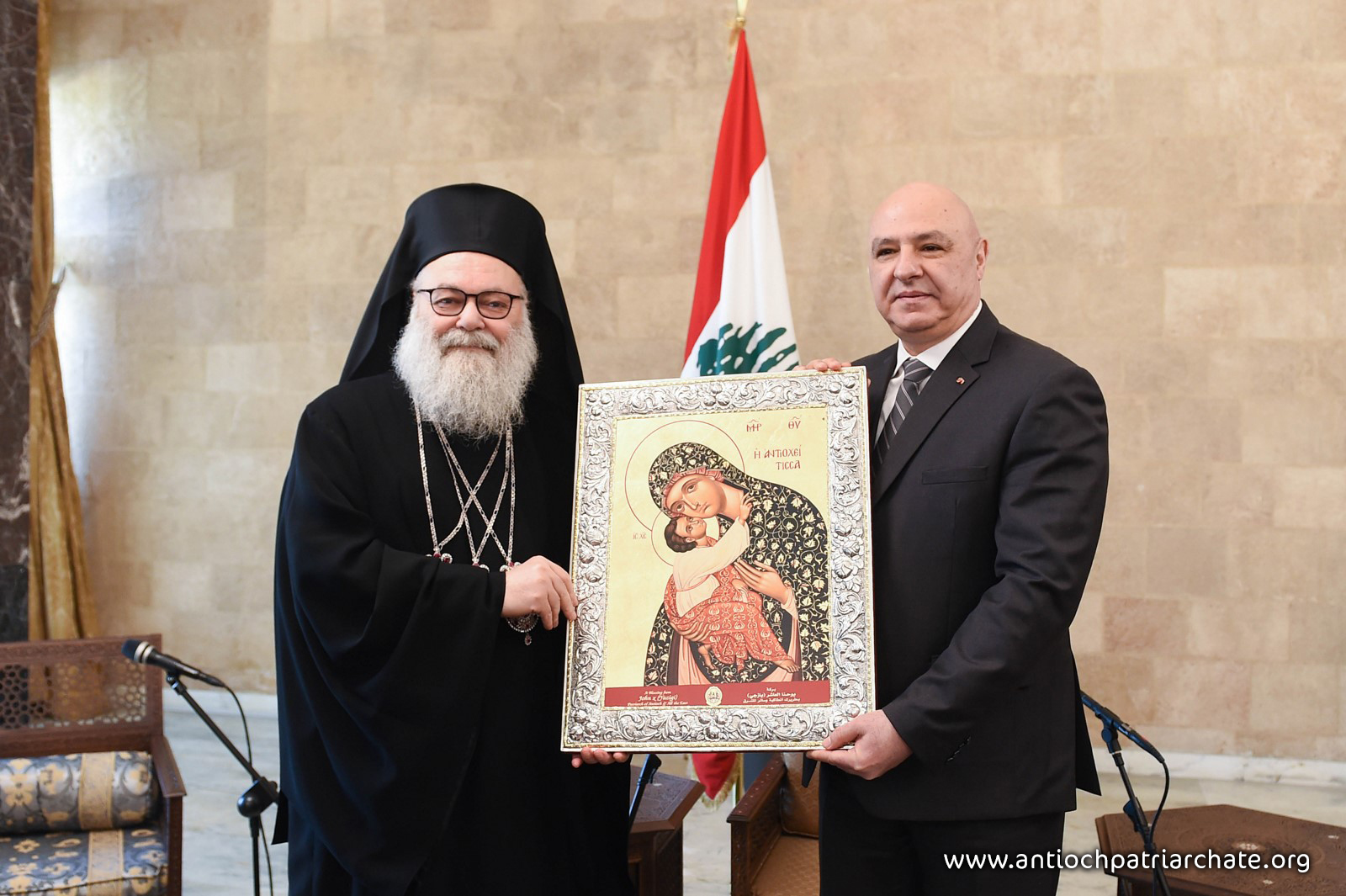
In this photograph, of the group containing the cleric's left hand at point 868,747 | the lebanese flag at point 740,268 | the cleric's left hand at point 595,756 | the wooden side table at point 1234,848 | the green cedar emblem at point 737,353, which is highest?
the lebanese flag at point 740,268

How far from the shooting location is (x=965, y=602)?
7.18ft

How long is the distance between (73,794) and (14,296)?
3612mm

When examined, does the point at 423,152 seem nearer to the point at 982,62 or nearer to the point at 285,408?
the point at 285,408

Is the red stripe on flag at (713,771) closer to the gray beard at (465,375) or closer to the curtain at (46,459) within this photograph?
the gray beard at (465,375)

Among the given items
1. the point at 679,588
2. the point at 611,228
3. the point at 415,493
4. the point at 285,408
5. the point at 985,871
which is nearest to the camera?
the point at 985,871

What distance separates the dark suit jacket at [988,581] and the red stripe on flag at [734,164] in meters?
2.92

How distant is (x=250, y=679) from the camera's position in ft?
23.0

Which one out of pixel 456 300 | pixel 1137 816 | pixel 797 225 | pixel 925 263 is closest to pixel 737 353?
pixel 797 225

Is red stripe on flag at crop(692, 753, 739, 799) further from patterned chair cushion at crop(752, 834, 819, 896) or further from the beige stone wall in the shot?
the beige stone wall

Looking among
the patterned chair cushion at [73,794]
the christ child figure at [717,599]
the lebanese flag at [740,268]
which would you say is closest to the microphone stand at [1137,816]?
the christ child figure at [717,599]

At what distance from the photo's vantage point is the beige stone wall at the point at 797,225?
5672 mm

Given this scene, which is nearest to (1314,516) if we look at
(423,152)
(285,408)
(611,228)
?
(611,228)

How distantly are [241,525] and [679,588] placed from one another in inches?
218

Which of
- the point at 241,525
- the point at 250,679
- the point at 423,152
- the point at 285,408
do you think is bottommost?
the point at 250,679
